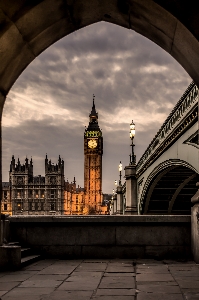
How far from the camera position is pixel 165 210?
41.2 meters

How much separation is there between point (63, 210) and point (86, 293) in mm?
151025

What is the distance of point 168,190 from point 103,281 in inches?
1218

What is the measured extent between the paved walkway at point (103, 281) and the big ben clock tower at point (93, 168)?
154 m

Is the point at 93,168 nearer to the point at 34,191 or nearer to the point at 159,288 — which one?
the point at 34,191

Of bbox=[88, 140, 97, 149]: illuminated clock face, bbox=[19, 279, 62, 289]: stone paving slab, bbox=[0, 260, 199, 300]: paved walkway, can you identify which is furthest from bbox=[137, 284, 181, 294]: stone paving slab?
bbox=[88, 140, 97, 149]: illuminated clock face

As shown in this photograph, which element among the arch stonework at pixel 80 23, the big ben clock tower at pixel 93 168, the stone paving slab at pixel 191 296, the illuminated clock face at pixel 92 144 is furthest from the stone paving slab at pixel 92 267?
the illuminated clock face at pixel 92 144

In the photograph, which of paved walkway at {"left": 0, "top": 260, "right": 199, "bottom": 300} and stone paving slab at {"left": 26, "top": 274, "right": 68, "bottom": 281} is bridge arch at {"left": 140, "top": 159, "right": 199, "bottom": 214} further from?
stone paving slab at {"left": 26, "top": 274, "right": 68, "bottom": 281}

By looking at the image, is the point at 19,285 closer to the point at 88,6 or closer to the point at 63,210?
the point at 88,6

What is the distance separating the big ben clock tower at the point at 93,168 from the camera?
541 feet

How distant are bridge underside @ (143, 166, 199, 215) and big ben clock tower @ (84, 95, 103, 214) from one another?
392ft

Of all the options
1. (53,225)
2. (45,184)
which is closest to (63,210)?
(45,184)

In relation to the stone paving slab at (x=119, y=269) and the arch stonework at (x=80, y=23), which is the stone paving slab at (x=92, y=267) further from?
the arch stonework at (x=80, y=23)

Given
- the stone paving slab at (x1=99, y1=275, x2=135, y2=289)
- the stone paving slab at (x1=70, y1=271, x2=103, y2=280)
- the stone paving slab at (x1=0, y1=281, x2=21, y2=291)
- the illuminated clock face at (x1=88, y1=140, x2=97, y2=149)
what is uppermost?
the illuminated clock face at (x1=88, y1=140, x2=97, y2=149)

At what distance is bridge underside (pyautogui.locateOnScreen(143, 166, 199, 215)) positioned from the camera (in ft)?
101
